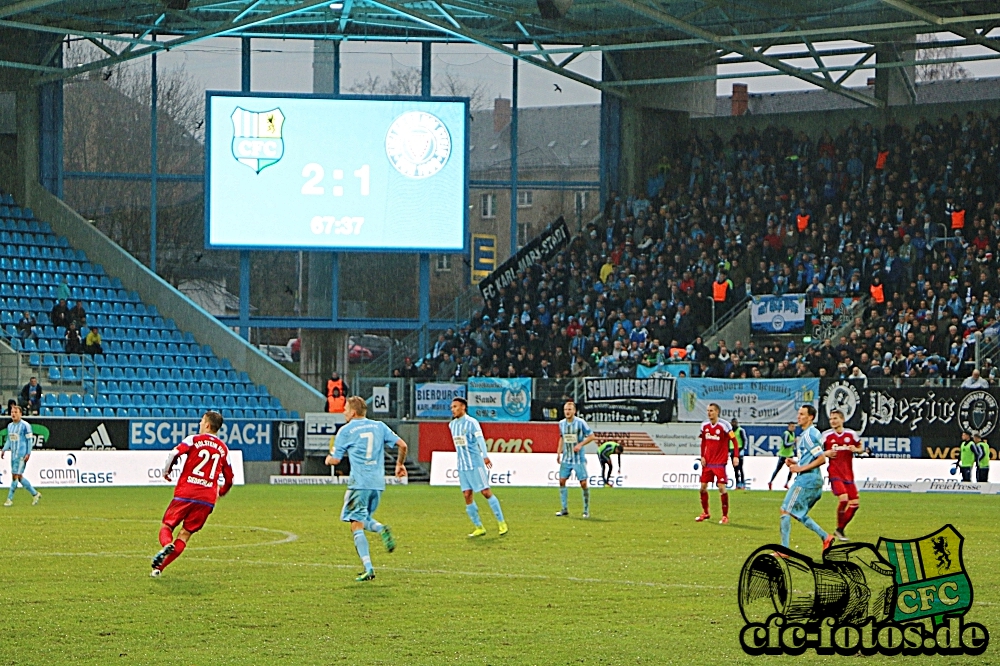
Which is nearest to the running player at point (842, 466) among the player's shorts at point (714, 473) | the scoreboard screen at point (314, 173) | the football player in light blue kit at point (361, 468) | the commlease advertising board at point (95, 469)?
the player's shorts at point (714, 473)

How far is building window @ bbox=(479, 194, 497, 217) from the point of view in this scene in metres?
47.6

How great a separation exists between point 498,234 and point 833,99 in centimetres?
1379

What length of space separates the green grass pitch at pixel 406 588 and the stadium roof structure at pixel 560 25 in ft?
56.7

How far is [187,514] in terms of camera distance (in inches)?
594

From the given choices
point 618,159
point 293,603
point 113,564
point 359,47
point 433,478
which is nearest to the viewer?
point 293,603

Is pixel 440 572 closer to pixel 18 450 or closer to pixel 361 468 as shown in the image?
pixel 361 468

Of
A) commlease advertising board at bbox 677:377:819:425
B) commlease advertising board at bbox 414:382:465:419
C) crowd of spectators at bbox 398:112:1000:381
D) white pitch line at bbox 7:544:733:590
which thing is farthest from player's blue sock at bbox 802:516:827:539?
commlease advertising board at bbox 414:382:465:419

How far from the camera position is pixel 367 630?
1172 cm

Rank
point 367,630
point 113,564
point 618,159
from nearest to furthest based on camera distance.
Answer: point 367,630
point 113,564
point 618,159

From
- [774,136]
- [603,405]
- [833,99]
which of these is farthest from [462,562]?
[833,99]

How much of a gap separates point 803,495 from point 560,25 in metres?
28.0

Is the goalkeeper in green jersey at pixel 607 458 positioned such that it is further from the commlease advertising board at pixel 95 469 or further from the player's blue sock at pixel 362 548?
the player's blue sock at pixel 362 548

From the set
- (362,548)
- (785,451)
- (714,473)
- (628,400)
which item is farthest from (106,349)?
(362,548)

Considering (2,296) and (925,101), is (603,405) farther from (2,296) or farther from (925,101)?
(925,101)
